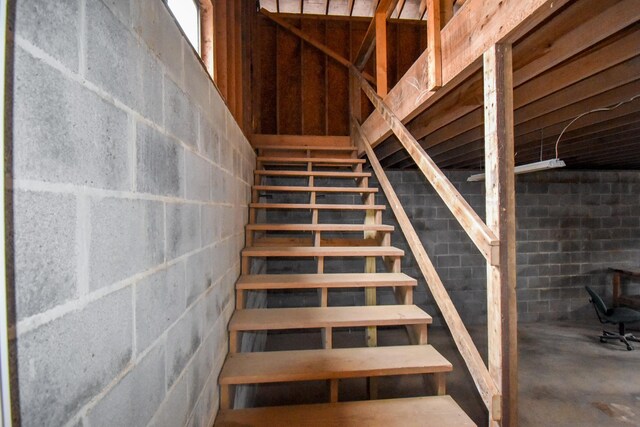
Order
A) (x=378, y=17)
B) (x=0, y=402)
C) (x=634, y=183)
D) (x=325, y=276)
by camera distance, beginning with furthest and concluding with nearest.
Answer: (x=634, y=183)
(x=378, y=17)
(x=325, y=276)
(x=0, y=402)

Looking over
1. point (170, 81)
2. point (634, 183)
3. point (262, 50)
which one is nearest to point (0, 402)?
point (170, 81)

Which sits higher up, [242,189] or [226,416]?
[242,189]

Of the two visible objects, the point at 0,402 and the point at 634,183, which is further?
the point at 634,183

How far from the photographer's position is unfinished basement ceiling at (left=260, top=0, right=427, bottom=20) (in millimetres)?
4754

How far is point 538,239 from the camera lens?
4832 mm

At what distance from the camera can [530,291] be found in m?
4.84

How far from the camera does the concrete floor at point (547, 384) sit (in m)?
2.60

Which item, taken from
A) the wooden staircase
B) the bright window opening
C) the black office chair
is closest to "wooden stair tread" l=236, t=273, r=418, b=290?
the wooden staircase

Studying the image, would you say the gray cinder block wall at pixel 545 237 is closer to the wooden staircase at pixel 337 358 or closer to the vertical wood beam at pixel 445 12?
the wooden staircase at pixel 337 358

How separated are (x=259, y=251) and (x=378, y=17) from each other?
7.37ft

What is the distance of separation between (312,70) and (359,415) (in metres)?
4.90

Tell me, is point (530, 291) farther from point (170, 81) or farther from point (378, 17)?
point (170, 81)

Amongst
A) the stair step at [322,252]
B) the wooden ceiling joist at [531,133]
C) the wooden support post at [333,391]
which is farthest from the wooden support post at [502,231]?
the wooden ceiling joist at [531,133]

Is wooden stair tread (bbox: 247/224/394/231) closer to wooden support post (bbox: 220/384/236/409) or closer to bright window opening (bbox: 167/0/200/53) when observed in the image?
wooden support post (bbox: 220/384/236/409)
